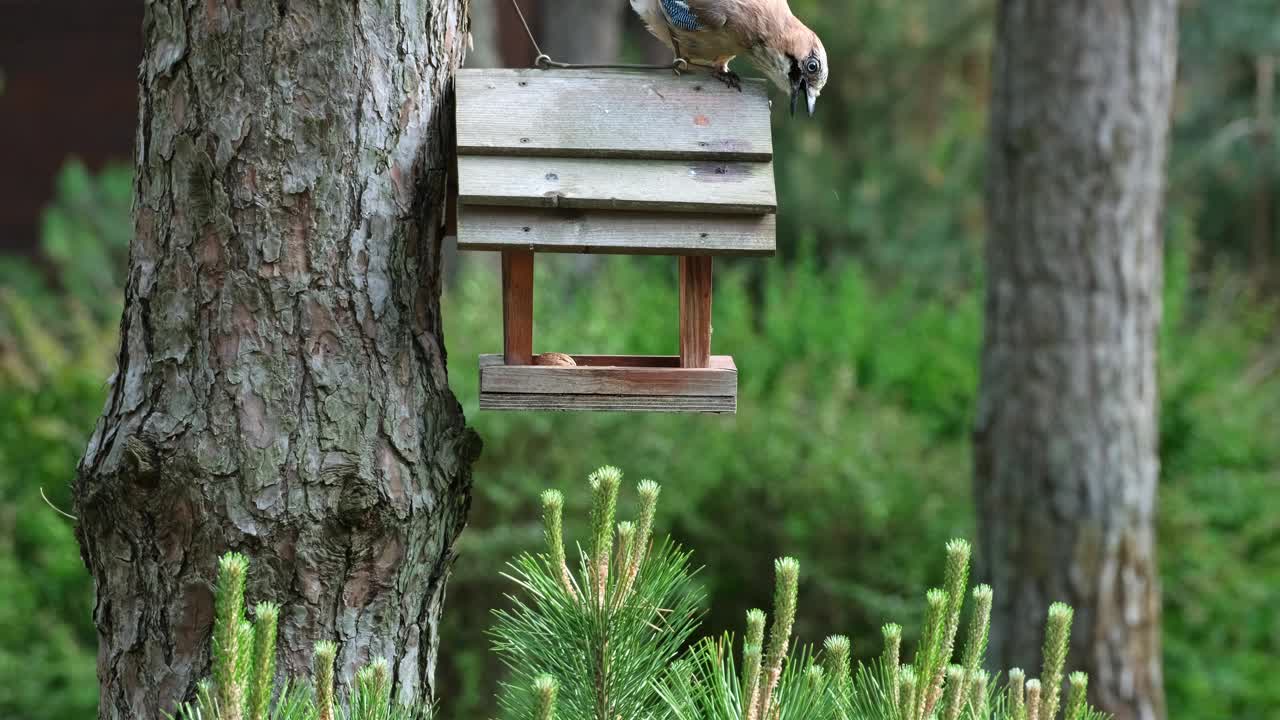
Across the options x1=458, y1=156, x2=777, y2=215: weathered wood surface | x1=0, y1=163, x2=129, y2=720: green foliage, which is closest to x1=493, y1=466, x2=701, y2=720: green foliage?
x1=458, y1=156, x2=777, y2=215: weathered wood surface

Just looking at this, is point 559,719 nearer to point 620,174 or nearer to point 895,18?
point 620,174

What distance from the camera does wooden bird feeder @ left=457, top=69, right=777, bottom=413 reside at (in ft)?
6.37

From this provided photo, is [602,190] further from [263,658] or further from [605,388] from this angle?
[263,658]

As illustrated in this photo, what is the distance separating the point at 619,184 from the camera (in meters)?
1.97

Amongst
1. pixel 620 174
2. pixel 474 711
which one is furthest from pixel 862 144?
pixel 620 174

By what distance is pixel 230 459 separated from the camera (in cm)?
188

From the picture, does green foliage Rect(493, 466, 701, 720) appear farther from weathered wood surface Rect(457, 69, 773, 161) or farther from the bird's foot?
the bird's foot

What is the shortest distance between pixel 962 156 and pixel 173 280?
29.4 feet

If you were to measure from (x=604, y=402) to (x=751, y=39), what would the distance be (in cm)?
68

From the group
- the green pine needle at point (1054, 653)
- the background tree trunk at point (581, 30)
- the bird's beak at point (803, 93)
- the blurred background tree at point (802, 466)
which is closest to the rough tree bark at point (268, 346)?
the bird's beak at point (803, 93)

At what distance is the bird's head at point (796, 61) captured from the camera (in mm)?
2188

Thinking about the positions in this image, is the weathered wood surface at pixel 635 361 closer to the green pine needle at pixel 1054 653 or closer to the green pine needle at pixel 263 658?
the green pine needle at pixel 1054 653

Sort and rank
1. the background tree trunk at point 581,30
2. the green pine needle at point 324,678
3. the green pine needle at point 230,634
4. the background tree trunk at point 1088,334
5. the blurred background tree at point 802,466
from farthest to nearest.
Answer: the background tree trunk at point 581,30 < the blurred background tree at point 802,466 < the background tree trunk at point 1088,334 < the green pine needle at point 324,678 < the green pine needle at point 230,634

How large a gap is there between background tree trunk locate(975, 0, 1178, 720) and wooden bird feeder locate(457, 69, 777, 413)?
222 centimetres
